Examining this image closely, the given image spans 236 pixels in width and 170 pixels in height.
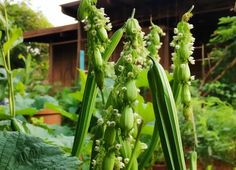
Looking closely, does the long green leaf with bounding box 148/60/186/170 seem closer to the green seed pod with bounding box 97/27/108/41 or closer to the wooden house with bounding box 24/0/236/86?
the green seed pod with bounding box 97/27/108/41

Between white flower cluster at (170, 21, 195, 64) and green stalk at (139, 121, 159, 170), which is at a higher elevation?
white flower cluster at (170, 21, 195, 64)

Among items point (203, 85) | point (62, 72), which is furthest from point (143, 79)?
point (62, 72)

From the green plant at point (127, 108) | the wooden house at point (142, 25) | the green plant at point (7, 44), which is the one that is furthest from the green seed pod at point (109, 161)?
the wooden house at point (142, 25)

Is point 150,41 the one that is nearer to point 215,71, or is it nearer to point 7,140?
point 7,140

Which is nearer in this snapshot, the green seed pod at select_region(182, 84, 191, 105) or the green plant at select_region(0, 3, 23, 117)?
the green seed pod at select_region(182, 84, 191, 105)

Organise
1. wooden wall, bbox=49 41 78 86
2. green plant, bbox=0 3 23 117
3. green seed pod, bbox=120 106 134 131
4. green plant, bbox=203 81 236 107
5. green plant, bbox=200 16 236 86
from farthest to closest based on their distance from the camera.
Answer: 1. wooden wall, bbox=49 41 78 86
2. green plant, bbox=200 16 236 86
3. green plant, bbox=203 81 236 107
4. green plant, bbox=0 3 23 117
5. green seed pod, bbox=120 106 134 131

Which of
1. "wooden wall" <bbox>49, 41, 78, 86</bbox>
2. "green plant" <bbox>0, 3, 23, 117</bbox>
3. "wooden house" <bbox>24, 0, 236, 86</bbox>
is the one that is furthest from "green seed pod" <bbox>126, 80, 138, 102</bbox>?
"wooden wall" <bbox>49, 41, 78, 86</bbox>
